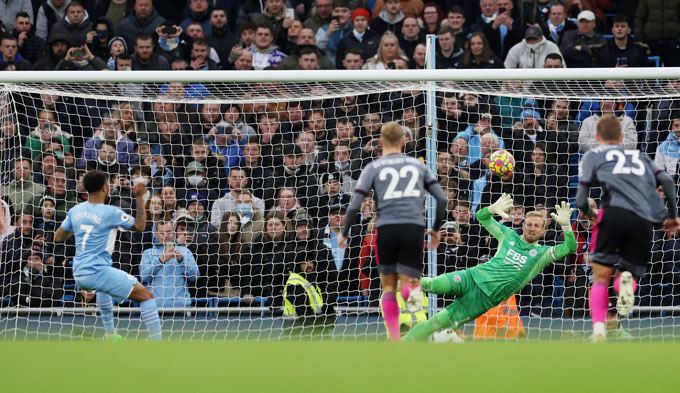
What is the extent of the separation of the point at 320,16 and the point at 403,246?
6.02 metres

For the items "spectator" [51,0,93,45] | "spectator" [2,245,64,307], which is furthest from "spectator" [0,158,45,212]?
"spectator" [51,0,93,45]

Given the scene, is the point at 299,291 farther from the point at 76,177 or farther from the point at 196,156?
the point at 76,177

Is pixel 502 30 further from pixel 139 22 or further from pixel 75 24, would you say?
pixel 75 24

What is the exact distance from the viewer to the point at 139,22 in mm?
12391

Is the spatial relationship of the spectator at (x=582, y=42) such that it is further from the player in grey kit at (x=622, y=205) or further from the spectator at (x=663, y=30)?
the player in grey kit at (x=622, y=205)

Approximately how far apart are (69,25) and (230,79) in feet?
Answer: 14.3

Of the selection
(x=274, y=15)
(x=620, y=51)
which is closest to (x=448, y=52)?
(x=620, y=51)

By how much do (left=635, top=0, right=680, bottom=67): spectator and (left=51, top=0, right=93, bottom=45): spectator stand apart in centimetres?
692

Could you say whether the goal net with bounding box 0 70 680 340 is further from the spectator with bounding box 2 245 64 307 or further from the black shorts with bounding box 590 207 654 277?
the black shorts with bounding box 590 207 654 277

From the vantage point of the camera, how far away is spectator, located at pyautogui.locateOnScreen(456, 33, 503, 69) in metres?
11.2

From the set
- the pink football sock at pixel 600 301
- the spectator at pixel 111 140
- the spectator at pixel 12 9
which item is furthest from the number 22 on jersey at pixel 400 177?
the spectator at pixel 12 9

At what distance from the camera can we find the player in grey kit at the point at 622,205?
266 inches

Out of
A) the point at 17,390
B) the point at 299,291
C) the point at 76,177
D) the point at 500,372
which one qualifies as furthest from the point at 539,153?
the point at 17,390

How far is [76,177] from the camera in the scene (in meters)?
10.3
